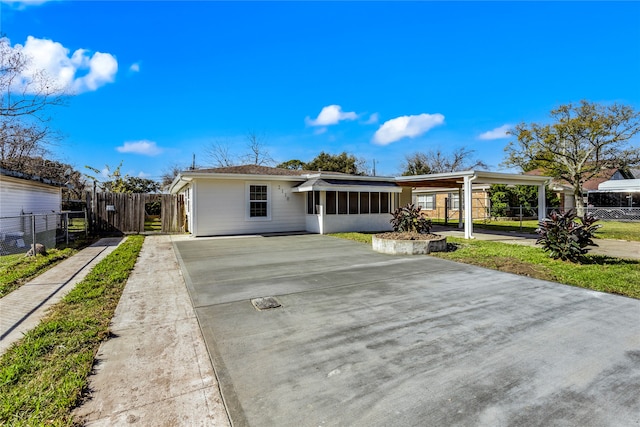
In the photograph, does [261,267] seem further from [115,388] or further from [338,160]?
[338,160]

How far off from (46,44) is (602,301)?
17170 mm

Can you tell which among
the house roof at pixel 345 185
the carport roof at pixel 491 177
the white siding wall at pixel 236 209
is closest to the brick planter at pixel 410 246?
the carport roof at pixel 491 177

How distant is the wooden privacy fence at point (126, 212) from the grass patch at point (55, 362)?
10909 millimetres

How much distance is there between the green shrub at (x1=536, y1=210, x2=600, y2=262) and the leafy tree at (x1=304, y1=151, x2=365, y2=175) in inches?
1176

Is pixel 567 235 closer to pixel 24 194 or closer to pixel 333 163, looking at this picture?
pixel 24 194

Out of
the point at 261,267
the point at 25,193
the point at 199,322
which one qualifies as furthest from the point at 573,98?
the point at 25,193

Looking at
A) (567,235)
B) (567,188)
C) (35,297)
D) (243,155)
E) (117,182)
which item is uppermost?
(243,155)

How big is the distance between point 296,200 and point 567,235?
10.7 metres

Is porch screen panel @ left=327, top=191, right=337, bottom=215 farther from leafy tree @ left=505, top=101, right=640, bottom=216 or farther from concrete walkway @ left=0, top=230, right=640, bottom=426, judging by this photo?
leafy tree @ left=505, top=101, right=640, bottom=216

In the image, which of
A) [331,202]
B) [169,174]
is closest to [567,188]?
[331,202]

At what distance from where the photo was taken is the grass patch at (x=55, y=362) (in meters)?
2.23

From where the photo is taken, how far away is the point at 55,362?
2.90m

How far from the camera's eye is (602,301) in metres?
4.78

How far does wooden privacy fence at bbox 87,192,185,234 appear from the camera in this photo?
1432cm
